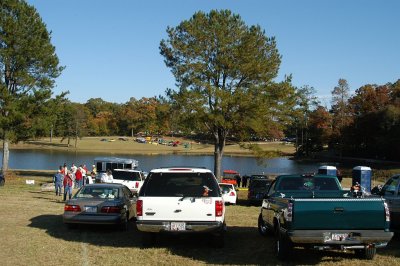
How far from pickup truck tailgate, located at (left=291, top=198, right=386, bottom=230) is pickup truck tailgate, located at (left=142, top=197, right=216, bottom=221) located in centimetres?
226

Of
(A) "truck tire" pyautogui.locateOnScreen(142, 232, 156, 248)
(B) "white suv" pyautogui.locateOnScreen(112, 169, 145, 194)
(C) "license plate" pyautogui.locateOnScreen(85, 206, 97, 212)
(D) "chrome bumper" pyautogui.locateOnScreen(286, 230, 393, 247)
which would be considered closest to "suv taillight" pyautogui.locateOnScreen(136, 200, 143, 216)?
(A) "truck tire" pyautogui.locateOnScreen(142, 232, 156, 248)

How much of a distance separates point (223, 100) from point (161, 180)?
24546 mm

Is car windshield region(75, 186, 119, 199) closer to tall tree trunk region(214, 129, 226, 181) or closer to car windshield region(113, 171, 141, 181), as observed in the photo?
car windshield region(113, 171, 141, 181)

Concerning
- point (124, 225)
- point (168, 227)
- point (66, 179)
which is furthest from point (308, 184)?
point (66, 179)

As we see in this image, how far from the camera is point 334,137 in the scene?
3541 inches

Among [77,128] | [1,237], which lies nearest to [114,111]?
[77,128]

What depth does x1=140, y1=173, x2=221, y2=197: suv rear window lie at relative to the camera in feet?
34.4

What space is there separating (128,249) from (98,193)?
11.7 feet

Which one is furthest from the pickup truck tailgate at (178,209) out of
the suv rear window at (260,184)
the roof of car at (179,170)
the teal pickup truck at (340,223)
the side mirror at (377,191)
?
the suv rear window at (260,184)

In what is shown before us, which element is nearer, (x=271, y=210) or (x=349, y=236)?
(x=349, y=236)

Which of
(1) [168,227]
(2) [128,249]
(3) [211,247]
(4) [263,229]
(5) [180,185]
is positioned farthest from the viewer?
(4) [263,229]

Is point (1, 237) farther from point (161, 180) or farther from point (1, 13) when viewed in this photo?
point (1, 13)

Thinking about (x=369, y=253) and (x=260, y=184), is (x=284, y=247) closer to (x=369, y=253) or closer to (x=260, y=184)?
(x=369, y=253)

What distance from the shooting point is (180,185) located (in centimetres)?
1090
